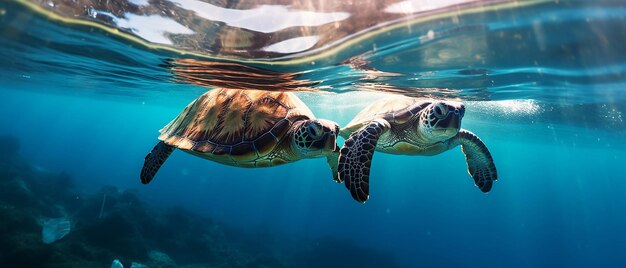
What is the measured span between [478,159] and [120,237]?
1477 cm

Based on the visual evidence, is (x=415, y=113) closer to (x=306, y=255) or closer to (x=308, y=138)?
(x=308, y=138)

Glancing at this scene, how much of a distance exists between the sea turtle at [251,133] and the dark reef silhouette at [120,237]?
25.7 feet

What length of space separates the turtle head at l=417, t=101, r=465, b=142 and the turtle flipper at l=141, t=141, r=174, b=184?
5.10 m

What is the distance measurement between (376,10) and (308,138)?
2385 mm

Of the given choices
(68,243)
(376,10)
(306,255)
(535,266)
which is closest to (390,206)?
(535,266)

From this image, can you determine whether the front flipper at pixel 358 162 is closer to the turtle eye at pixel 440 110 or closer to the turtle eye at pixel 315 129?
the turtle eye at pixel 315 129

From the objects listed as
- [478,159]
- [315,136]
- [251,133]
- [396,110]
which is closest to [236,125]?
[251,133]

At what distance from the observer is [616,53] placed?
730cm

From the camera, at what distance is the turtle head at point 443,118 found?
18.5ft

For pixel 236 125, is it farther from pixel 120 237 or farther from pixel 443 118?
pixel 120 237

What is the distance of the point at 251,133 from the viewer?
557 cm

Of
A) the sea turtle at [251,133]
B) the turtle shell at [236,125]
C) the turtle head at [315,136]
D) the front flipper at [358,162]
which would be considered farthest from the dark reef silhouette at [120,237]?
the front flipper at [358,162]

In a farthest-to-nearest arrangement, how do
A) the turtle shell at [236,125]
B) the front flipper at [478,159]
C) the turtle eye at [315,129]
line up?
1. the front flipper at [478,159]
2. the turtle shell at [236,125]
3. the turtle eye at [315,129]

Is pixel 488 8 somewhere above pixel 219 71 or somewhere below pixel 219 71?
above
